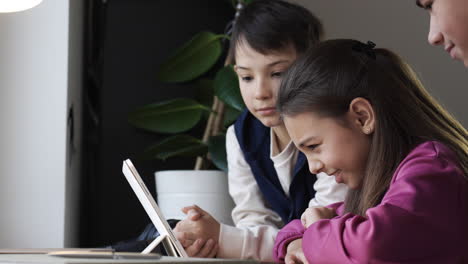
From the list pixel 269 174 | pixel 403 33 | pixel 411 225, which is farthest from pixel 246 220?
pixel 403 33

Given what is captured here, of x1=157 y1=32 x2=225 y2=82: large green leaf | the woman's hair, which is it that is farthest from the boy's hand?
x1=157 y1=32 x2=225 y2=82: large green leaf

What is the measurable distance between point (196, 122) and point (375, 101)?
1034 millimetres

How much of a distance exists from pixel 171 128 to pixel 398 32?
0.87 metres

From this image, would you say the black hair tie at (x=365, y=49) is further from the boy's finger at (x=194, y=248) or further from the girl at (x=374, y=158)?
the boy's finger at (x=194, y=248)

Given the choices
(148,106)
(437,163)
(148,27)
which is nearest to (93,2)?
(148,27)

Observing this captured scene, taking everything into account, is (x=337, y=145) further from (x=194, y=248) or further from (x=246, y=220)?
(x=246, y=220)

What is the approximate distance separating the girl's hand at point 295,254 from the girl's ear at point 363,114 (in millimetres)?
201

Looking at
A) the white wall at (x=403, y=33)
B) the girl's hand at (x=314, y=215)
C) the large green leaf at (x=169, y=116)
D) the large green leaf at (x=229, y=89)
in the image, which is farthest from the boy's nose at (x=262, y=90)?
the white wall at (x=403, y=33)

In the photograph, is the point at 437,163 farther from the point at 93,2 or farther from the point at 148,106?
the point at 93,2

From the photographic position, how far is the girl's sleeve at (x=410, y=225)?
2.91 ft

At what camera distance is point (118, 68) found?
7.04ft

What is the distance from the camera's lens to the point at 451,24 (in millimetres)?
983

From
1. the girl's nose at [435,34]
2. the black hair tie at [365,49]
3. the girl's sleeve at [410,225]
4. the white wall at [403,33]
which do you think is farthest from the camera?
the white wall at [403,33]

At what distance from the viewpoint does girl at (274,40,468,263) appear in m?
0.90
